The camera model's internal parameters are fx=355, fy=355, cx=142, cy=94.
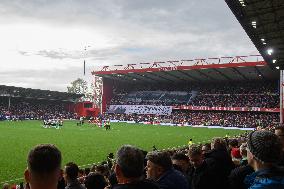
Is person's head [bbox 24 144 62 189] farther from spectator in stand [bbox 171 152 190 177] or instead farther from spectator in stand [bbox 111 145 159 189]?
spectator in stand [bbox 171 152 190 177]

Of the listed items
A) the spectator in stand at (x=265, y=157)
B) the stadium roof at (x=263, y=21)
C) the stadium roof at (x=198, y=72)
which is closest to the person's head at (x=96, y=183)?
the spectator in stand at (x=265, y=157)

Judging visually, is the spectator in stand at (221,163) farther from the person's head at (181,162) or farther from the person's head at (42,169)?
the person's head at (42,169)

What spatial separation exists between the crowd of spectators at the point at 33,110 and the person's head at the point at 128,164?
61.8 m

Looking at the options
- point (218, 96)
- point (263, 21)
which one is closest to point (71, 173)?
point (263, 21)

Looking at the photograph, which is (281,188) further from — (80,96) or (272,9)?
(80,96)

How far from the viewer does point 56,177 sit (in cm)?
250

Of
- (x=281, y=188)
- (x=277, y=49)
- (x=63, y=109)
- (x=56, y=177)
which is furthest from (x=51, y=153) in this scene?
(x=63, y=109)

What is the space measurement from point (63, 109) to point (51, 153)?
8009 centimetres

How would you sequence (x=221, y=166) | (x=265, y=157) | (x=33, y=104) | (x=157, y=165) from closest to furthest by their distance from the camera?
1. (x=265, y=157)
2. (x=157, y=165)
3. (x=221, y=166)
4. (x=33, y=104)

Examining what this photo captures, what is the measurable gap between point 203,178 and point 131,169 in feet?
8.35

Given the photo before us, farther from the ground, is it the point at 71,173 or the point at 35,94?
the point at 35,94

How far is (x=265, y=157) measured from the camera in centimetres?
261

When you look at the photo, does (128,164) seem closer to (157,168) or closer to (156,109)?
(157,168)

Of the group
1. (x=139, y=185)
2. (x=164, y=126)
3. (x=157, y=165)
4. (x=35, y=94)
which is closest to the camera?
(x=139, y=185)
